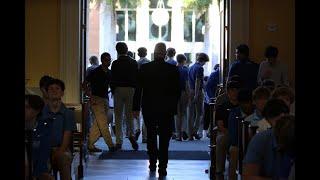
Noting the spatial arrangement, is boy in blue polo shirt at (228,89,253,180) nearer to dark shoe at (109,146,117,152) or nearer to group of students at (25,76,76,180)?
group of students at (25,76,76,180)

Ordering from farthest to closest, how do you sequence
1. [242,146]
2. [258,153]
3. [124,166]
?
1. [124,166]
2. [242,146]
3. [258,153]

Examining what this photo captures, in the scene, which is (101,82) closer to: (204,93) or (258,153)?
(204,93)

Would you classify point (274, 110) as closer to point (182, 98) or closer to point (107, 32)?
point (182, 98)

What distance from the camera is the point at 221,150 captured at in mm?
7969

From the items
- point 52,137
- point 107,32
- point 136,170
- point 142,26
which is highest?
point 142,26

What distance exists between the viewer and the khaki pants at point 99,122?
11422mm

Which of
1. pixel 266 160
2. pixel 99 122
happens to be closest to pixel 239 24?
pixel 99 122

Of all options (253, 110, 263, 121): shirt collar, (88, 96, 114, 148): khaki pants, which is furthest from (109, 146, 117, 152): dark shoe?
(253, 110, 263, 121): shirt collar

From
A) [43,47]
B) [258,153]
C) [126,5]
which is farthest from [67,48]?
[126,5]

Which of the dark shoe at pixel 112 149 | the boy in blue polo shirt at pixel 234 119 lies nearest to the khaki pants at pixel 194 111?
the dark shoe at pixel 112 149

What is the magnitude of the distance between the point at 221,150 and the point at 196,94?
589 cm

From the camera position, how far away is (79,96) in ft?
38.2
